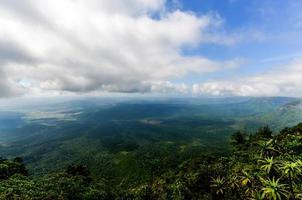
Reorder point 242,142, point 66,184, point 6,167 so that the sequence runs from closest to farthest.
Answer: point 66,184 → point 6,167 → point 242,142

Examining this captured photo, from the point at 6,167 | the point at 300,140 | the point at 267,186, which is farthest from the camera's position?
the point at 6,167

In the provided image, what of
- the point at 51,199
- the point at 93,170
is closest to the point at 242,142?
the point at 51,199

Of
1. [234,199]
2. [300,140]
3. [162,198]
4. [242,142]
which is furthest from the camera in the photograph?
[242,142]

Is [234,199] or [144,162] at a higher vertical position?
[234,199]

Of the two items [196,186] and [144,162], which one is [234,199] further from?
[144,162]

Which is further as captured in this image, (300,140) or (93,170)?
(93,170)

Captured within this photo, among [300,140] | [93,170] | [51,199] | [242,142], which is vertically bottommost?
[93,170]

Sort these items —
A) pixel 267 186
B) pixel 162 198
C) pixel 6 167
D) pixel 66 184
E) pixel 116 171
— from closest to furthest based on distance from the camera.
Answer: pixel 267 186 < pixel 162 198 < pixel 66 184 < pixel 6 167 < pixel 116 171

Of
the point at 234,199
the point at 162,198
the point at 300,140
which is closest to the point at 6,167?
the point at 162,198

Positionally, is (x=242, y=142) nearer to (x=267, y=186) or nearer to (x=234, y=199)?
(x=234, y=199)
